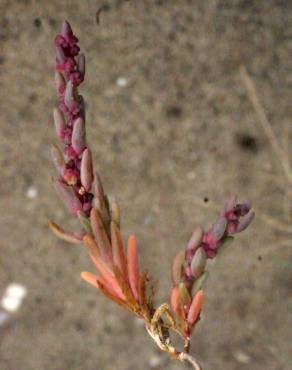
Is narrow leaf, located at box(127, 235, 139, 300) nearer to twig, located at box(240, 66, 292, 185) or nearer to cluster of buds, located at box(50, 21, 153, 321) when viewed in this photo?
cluster of buds, located at box(50, 21, 153, 321)

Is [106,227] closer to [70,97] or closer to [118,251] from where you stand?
[118,251]

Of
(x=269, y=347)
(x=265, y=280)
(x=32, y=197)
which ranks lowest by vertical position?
(x=269, y=347)

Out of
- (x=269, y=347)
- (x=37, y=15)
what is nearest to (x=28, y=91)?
(x=37, y=15)

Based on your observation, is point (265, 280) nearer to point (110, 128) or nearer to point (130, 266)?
point (110, 128)

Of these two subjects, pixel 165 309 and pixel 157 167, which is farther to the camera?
pixel 157 167

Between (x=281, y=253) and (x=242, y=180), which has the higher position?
(x=242, y=180)

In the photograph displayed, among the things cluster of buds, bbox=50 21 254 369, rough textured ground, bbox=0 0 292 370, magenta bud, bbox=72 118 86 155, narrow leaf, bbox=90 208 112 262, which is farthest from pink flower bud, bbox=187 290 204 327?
rough textured ground, bbox=0 0 292 370
